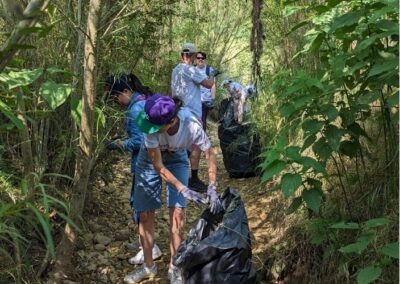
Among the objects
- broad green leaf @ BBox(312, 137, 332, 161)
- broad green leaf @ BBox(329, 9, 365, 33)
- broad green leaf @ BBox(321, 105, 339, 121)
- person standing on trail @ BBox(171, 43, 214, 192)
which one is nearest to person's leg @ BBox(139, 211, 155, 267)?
broad green leaf @ BBox(312, 137, 332, 161)

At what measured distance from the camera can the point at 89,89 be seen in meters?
2.54

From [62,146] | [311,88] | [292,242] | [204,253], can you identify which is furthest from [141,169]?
[311,88]

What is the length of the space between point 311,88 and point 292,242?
1083 mm

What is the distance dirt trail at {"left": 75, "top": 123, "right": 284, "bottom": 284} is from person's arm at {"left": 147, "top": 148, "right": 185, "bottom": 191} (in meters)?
0.80

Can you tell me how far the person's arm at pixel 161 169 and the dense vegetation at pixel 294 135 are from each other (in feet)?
1.05

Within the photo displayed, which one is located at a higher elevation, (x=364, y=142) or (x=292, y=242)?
(x=364, y=142)

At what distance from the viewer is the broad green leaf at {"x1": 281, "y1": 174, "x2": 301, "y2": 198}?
2.36m

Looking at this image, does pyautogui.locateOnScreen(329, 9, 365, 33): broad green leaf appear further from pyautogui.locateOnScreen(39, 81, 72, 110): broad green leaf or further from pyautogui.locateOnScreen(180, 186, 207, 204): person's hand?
pyautogui.locateOnScreen(180, 186, 207, 204): person's hand

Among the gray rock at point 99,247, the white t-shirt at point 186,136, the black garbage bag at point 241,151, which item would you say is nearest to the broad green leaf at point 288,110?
the white t-shirt at point 186,136

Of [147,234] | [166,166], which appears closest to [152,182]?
[166,166]

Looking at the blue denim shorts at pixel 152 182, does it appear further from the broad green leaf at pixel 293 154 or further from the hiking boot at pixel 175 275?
the broad green leaf at pixel 293 154

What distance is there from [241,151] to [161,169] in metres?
2.78

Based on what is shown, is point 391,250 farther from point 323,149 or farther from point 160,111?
point 160,111

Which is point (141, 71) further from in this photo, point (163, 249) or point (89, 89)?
point (89, 89)
